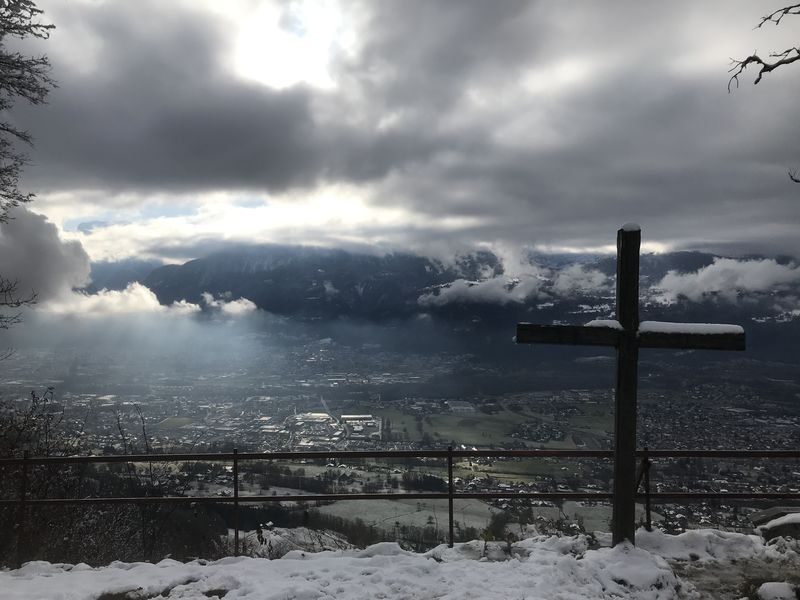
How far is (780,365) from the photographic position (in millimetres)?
58906

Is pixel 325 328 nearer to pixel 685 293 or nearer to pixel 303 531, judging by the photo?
pixel 685 293

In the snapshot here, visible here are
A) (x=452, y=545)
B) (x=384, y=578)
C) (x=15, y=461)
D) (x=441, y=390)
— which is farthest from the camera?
(x=441, y=390)

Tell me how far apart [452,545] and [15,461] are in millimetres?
5418

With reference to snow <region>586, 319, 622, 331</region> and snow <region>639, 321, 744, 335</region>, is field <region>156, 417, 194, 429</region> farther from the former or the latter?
snow <region>639, 321, 744, 335</region>

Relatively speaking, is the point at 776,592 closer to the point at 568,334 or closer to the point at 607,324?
the point at 607,324

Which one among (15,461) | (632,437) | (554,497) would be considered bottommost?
(554,497)

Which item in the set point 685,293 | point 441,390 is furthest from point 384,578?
point 685,293

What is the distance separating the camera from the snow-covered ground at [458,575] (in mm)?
4926

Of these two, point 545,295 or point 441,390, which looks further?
point 545,295

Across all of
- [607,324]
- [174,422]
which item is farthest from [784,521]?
[174,422]

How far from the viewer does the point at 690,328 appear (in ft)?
19.4

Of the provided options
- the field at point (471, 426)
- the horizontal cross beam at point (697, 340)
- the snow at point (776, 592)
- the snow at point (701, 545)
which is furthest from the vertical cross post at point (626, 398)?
the field at point (471, 426)

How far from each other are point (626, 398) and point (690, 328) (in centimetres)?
114

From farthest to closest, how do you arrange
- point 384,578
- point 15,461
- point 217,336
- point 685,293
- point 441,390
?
point 217,336, point 685,293, point 441,390, point 15,461, point 384,578
